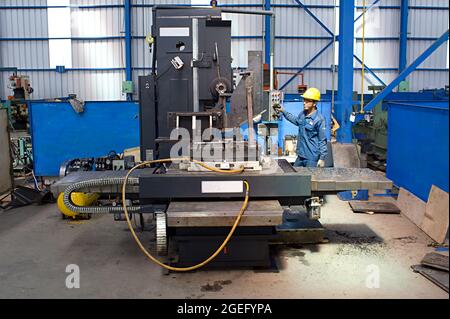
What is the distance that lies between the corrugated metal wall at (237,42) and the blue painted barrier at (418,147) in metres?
5.31

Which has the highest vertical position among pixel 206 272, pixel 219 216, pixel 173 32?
pixel 173 32

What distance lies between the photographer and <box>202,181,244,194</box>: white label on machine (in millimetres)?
2674

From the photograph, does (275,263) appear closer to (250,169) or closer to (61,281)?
(250,169)

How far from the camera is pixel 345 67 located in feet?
15.8

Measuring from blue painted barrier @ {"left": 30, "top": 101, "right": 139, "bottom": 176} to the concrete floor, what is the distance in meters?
1.58

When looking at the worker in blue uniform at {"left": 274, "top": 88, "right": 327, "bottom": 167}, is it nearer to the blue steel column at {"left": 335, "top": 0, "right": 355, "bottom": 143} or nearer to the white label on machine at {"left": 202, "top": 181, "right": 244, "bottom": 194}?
the blue steel column at {"left": 335, "top": 0, "right": 355, "bottom": 143}

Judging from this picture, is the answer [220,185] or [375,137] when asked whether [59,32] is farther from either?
[220,185]

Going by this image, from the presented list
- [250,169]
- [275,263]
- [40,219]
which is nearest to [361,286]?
[275,263]

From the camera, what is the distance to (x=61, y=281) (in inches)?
115

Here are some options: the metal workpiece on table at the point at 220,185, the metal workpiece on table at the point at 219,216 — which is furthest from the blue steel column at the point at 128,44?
the metal workpiece on table at the point at 219,216

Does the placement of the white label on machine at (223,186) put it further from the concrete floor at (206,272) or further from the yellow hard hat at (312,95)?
the yellow hard hat at (312,95)

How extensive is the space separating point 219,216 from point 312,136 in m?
1.89

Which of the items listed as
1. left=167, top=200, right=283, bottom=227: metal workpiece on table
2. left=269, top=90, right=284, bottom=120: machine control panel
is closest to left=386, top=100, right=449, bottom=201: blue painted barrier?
left=269, top=90, right=284, bottom=120: machine control panel

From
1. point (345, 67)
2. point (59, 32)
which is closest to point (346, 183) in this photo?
point (345, 67)
